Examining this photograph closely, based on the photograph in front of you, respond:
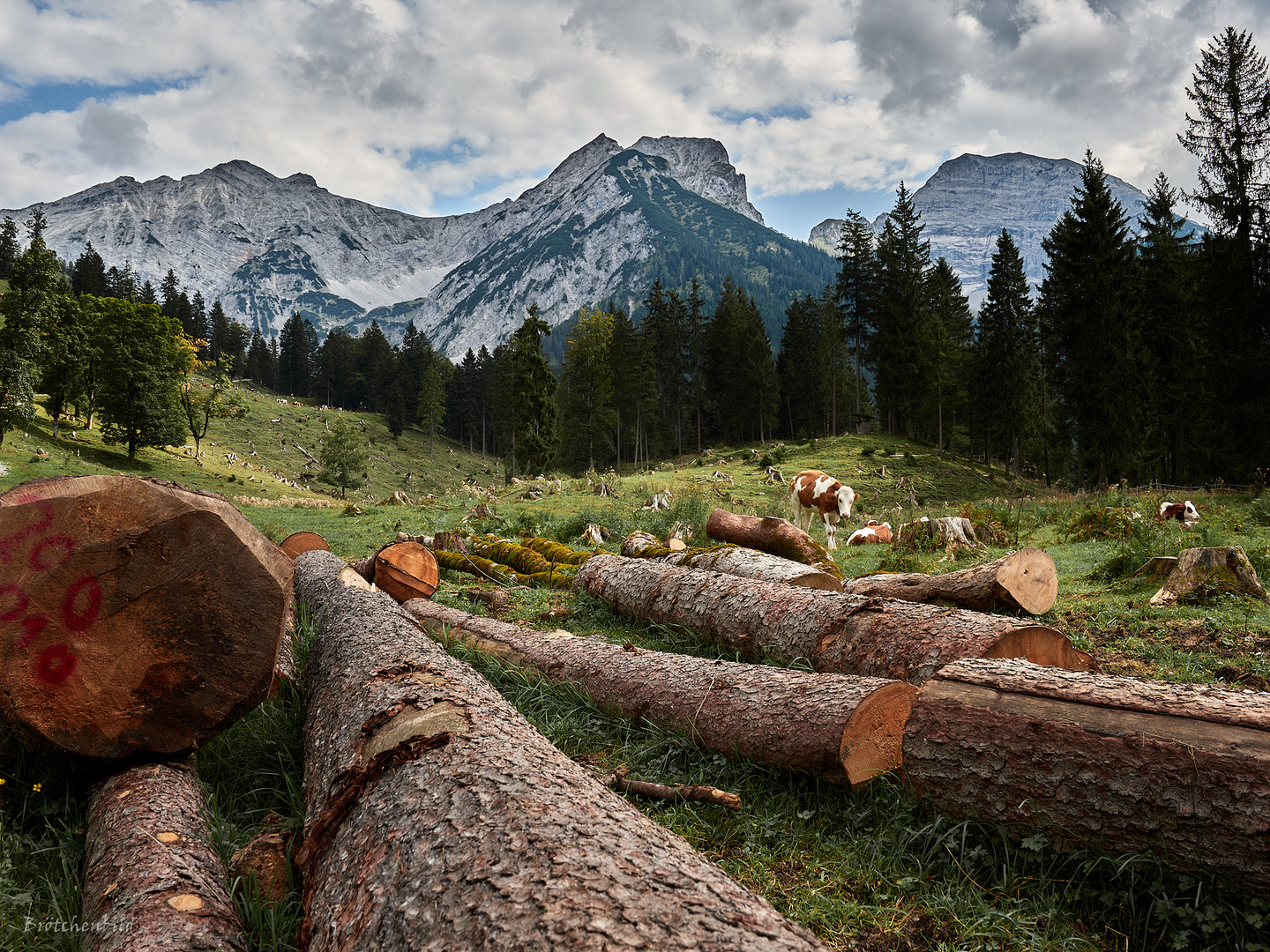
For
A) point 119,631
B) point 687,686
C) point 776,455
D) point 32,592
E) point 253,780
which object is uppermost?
point 776,455

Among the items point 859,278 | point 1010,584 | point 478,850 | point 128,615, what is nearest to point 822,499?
point 1010,584

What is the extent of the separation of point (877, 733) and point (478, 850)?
213 cm

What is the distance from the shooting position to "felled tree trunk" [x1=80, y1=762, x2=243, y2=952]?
2105 millimetres

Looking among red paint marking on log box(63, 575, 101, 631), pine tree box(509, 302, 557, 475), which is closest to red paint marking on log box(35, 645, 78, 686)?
red paint marking on log box(63, 575, 101, 631)

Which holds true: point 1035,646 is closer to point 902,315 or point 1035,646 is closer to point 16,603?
point 16,603

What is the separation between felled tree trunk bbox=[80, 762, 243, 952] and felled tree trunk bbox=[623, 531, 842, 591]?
4.55 metres

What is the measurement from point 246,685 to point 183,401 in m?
57.3

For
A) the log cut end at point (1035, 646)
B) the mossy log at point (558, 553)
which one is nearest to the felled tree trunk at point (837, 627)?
the log cut end at point (1035, 646)

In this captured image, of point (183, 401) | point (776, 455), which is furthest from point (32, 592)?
point (183, 401)

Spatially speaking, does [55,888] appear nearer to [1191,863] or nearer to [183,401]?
[1191,863]

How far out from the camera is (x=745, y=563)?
23.2ft

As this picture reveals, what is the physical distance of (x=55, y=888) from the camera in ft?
8.37

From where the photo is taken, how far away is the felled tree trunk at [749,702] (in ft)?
10.2

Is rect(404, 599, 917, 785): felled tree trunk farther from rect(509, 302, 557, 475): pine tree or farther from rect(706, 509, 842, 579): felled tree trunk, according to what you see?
rect(509, 302, 557, 475): pine tree
